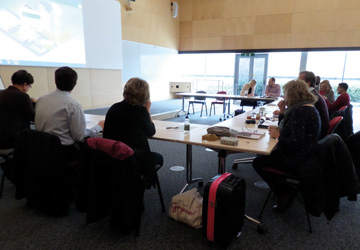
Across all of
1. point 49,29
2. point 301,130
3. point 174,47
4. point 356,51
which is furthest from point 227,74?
point 301,130

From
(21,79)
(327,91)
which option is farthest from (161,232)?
(327,91)

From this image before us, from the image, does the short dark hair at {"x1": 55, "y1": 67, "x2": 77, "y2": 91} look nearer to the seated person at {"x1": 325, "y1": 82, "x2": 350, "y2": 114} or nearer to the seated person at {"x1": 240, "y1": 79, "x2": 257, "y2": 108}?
the seated person at {"x1": 325, "y1": 82, "x2": 350, "y2": 114}

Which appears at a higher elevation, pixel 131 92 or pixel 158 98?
pixel 131 92

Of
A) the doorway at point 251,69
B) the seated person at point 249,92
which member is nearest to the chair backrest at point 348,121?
the seated person at point 249,92

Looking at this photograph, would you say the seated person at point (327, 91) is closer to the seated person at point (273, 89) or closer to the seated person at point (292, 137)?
the seated person at point (273, 89)

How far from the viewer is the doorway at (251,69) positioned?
380 inches

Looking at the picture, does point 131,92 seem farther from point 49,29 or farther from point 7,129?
point 49,29

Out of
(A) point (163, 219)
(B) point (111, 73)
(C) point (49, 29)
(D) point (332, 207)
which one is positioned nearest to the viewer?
(D) point (332, 207)

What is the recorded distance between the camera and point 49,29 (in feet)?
18.3

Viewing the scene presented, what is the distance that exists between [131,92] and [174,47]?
9.01 m

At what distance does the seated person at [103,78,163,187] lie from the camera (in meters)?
2.01

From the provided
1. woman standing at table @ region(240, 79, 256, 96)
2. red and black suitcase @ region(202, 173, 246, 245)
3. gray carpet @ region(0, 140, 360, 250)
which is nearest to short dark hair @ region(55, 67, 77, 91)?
gray carpet @ region(0, 140, 360, 250)

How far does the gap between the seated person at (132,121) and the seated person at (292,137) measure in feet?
3.45

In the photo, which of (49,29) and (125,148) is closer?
(125,148)
